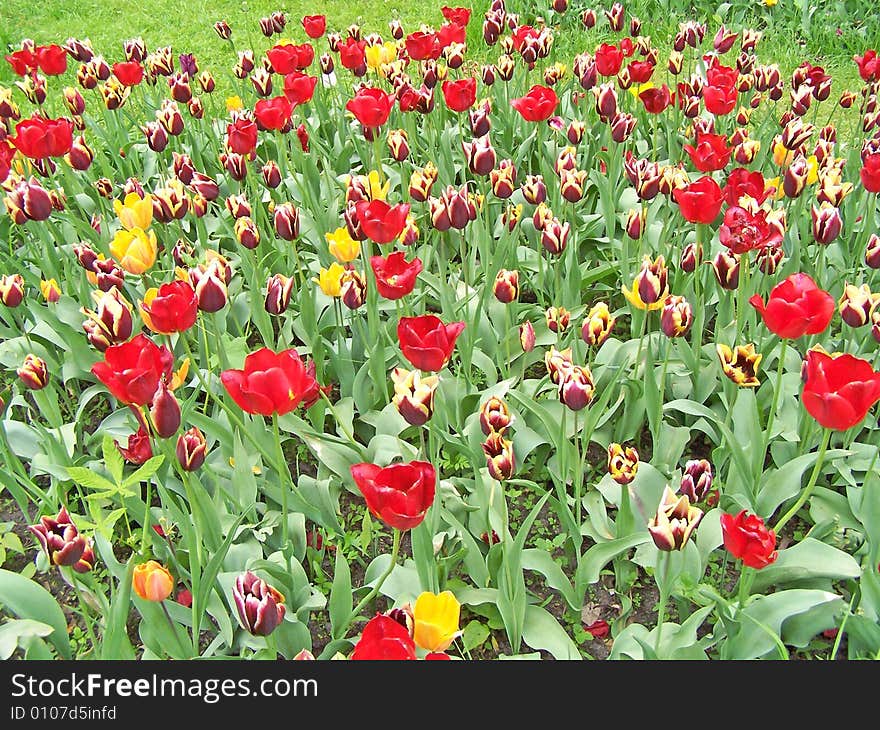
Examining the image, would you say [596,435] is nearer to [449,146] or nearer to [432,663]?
[432,663]

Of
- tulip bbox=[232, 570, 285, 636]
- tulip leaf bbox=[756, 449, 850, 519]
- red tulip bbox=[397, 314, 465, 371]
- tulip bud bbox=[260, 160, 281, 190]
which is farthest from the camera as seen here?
tulip bud bbox=[260, 160, 281, 190]

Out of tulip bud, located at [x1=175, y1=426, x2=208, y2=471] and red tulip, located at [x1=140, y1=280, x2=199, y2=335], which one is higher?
red tulip, located at [x1=140, y1=280, x2=199, y2=335]

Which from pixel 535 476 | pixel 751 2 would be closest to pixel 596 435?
pixel 535 476

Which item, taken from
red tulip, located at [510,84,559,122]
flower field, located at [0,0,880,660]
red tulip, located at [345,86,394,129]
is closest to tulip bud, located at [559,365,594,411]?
flower field, located at [0,0,880,660]

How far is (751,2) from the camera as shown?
20.8 ft

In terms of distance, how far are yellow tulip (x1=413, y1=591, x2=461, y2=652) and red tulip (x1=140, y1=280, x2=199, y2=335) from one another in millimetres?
945

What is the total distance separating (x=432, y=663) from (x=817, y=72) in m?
3.01

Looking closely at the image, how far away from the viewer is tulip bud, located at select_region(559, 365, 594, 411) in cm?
198

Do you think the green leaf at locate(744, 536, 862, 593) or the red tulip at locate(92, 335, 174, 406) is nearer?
the red tulip at locate(92, 335, 174, 406)

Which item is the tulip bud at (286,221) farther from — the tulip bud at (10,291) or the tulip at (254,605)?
the tulip at (254,605)

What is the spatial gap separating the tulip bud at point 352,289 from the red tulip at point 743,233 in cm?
99

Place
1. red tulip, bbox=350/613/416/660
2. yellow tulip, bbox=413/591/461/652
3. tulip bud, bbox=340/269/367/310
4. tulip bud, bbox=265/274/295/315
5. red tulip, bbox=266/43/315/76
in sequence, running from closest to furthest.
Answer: red tulip, bbox=350/613/416/660, yellow tulip, bbox=413/591/461/652, tulip bud, bbox=265/274/295/315, tulip bud, bbox=340/269/367/310, red tulip, bbox=266/43/315/76

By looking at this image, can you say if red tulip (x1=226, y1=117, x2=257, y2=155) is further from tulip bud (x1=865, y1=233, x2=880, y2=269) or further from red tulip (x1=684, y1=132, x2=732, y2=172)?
tulip bud (x1=865, y1=233, x2=880, y2=269)

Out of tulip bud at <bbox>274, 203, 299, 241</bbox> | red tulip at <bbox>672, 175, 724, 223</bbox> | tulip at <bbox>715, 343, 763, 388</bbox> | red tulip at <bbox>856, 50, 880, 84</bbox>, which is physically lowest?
tulip at <bbox>715, 343, 763, 388</bbox>
